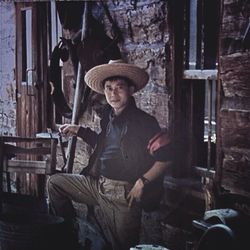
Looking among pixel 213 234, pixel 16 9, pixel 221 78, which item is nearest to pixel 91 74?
pixel 221 78

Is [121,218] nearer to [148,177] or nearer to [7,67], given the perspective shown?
[148,177]

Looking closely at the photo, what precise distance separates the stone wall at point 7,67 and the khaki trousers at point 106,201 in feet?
9.05

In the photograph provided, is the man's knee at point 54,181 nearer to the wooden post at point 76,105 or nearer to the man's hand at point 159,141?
the wooden post at point 76,105

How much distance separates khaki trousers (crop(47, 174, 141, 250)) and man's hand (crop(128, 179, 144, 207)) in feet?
0.20

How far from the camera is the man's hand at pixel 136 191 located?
4438 millimetres

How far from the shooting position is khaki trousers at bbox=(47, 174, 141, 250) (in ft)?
15.0

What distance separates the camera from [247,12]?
12.0 feet

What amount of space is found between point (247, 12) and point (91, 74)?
162 centimetres

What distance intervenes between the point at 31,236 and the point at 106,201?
28.5 inches

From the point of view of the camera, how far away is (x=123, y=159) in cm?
456

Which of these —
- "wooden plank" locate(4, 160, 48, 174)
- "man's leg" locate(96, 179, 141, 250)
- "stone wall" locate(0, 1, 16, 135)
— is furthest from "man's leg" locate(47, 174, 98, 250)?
"stone wall" locate(0, 1, 16, 135)

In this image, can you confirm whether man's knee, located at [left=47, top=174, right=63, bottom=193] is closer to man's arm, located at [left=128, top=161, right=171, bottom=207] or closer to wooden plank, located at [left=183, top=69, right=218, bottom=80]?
man's arm, located at [left=128, top=161, right=171, bottom=207]

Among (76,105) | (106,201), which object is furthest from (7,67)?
(106,201)

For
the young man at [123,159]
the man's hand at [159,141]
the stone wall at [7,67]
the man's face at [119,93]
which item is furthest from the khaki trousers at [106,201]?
the stone wall at [7,67]
